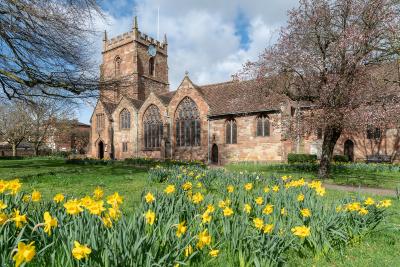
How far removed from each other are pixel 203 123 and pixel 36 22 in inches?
863

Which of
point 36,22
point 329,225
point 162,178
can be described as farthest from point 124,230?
point 36,22

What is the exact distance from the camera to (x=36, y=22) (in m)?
11.3

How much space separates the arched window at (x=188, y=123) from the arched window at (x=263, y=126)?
6.81m

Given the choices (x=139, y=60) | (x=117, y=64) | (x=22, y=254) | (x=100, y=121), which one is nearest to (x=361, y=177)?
(x=22, y=254)

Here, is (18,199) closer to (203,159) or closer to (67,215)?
(67,215)

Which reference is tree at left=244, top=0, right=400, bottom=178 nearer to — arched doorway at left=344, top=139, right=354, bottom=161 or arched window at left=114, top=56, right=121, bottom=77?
arched doorway at left=344, top=139, right=354, bottom=161

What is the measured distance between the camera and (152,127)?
36562 millimetres

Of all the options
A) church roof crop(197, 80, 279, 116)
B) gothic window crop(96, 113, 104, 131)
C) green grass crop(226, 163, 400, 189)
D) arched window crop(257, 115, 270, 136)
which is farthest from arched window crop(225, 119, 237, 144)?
gothic window crop(96, 113, 104, 131)

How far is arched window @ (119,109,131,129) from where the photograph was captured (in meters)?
39.0

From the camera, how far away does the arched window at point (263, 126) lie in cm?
2847

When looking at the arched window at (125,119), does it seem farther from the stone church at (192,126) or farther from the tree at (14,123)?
the tree at (14,123)

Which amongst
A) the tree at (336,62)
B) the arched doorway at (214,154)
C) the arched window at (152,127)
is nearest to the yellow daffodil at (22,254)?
the tree at (336,62)

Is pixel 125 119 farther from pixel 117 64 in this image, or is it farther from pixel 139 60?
pixel 117 64

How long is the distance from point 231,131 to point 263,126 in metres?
3.49
